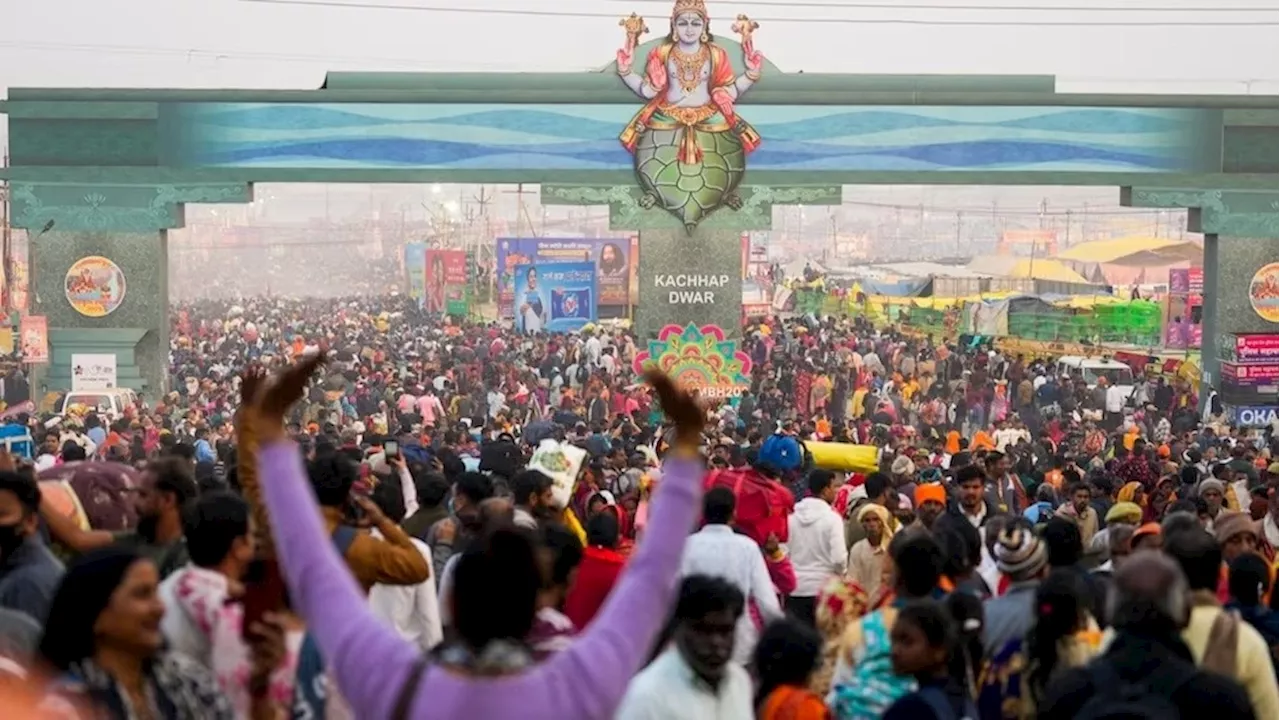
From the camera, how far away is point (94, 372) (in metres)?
27.4

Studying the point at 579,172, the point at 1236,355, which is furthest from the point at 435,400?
the point at 1236,355

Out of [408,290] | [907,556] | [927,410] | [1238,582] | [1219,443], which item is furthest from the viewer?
[408,290]

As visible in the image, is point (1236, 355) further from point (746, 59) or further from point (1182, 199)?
point (746, 59)

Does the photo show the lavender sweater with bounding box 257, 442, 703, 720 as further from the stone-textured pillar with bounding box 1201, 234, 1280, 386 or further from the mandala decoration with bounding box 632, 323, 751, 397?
the stone-textured pillar with bounding box 1201, 234, 1280, 386

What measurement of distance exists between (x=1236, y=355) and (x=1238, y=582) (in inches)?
760

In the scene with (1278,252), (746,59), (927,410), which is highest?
(746,59)

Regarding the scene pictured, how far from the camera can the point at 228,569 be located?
18.2ft

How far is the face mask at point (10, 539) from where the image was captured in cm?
620

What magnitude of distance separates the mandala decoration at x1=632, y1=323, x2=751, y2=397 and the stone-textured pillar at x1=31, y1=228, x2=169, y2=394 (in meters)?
10.2

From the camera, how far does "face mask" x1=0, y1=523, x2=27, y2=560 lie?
6.20 meters

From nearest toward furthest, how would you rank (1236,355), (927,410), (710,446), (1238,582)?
(1238,582)
(710,446)
(1236,355)
(927,410)

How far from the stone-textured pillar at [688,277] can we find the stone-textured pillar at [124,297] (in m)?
7.09

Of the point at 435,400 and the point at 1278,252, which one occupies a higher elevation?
the point at 1278,252

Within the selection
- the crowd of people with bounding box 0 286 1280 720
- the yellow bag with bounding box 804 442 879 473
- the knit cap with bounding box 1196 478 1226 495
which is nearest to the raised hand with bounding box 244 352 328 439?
the crowd of people with bounding box 0 286 1280 720
